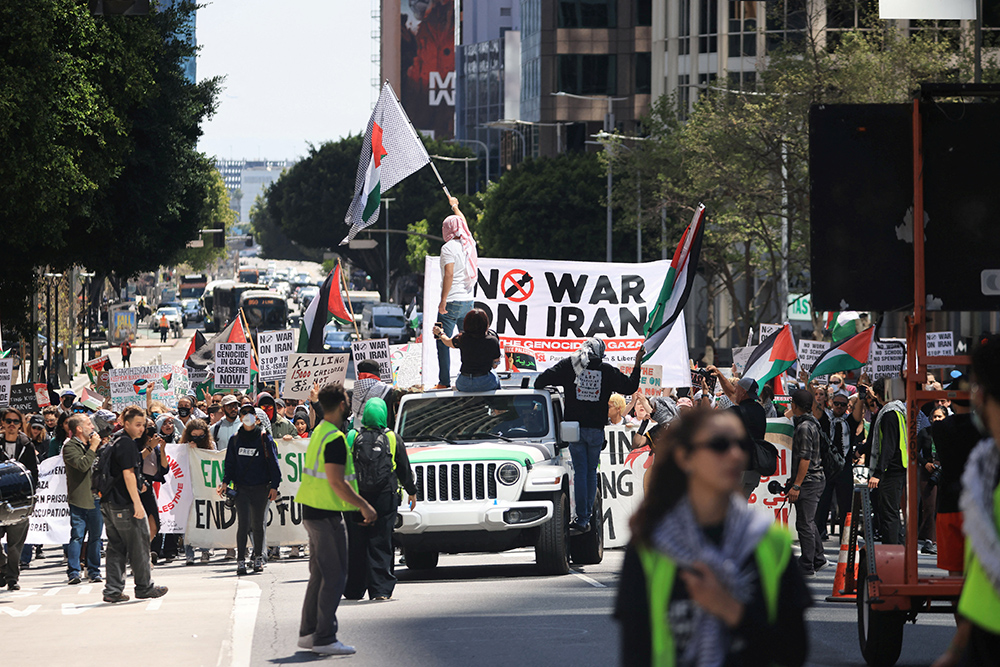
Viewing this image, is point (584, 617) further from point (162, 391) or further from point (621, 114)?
point (621, 114)

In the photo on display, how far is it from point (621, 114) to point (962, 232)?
274ft

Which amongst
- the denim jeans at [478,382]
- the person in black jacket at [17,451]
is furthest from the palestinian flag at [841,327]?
the person in black jacket at [17,451]

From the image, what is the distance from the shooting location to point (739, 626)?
4.27 metres

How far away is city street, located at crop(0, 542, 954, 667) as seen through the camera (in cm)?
996

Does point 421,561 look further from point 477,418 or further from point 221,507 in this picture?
point 221,507

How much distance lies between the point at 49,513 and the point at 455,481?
211 inches

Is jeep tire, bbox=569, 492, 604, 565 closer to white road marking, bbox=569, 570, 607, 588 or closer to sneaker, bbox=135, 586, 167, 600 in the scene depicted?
white road marking, bbox=569, 570, 607, 588

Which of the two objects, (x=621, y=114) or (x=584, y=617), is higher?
(x=621, y=114)

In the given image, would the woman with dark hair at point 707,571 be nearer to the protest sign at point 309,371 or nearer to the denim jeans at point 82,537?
the denim jeans at point 82,537

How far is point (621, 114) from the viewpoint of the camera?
91.4 metres

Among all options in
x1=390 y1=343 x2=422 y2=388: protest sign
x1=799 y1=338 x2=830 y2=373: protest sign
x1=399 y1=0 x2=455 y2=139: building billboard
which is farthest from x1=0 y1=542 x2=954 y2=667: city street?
x1=399 y1=0 x2=455 y2=139: building billboard

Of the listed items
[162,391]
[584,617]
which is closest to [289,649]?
[584,617]

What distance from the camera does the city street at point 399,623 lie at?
996cm

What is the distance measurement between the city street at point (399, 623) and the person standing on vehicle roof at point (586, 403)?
81 cm
